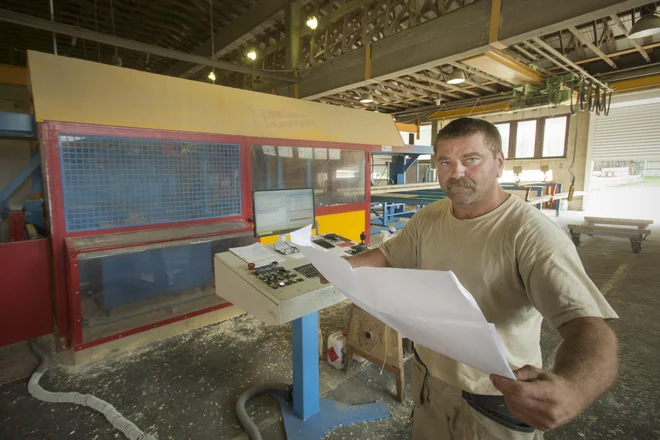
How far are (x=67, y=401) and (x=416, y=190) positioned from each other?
5125 mm

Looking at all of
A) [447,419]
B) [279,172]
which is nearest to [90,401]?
[447,419]

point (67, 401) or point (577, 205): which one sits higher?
point (577, 205)

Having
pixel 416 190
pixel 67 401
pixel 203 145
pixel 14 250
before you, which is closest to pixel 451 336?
pixel 67 401

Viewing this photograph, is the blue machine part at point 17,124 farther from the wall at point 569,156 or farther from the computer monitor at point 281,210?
the wall at point 569,156

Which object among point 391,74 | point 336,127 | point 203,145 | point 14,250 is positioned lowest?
point 14,250

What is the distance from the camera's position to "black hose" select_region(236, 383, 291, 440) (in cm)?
164

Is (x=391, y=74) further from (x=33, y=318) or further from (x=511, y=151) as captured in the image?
(x=511, y=151)

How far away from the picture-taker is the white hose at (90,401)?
5.41 feet

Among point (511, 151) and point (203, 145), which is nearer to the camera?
point (203, 145)

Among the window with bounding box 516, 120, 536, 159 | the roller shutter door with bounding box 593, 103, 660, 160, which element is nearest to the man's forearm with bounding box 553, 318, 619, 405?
the roller shutter door with bounding box 593, 103, 660, 160

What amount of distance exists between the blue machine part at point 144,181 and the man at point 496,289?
6.46 ft

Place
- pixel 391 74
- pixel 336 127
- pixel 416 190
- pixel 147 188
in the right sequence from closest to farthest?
pixel 147 188
pixel 391 74
pixel 336 127
pixel 416 190

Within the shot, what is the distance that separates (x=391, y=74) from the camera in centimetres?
337

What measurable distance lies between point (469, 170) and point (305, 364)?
128cm
